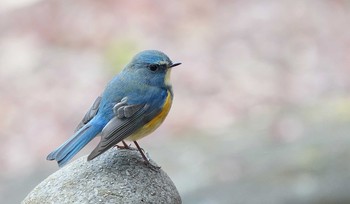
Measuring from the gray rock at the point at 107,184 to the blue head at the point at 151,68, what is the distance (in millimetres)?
575

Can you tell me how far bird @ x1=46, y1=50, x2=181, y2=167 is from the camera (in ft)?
16.5

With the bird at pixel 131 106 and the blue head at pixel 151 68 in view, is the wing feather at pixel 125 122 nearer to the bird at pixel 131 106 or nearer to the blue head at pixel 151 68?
the bird at pixel 131 106

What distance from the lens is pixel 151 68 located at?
5406 millimetres

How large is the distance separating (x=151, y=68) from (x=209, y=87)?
6257 millimetres

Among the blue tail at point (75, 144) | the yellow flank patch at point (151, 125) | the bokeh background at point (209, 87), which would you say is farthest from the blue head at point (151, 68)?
the bokeh background at point (209, 87)

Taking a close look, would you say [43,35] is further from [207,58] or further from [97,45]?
[207,58]

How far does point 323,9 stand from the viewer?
1327 centimetres

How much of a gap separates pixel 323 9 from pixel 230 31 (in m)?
1.71

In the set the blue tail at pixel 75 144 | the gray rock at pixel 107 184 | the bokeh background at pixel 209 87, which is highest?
the bokeh background at pixel 209 87

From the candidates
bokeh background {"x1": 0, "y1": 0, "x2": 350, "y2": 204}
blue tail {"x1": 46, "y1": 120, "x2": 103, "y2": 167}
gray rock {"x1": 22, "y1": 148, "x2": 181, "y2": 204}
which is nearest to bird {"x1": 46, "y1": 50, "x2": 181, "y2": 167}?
blue tail {"x1": 46, "y1": 120, "x2": 103, "y2": 167}

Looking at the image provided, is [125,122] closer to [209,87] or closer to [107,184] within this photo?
[107,184]

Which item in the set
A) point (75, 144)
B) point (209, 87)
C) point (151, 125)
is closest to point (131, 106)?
point (151, 125)

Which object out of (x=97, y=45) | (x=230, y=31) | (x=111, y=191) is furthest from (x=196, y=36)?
(x=111, y=191)

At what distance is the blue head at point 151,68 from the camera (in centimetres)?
538
